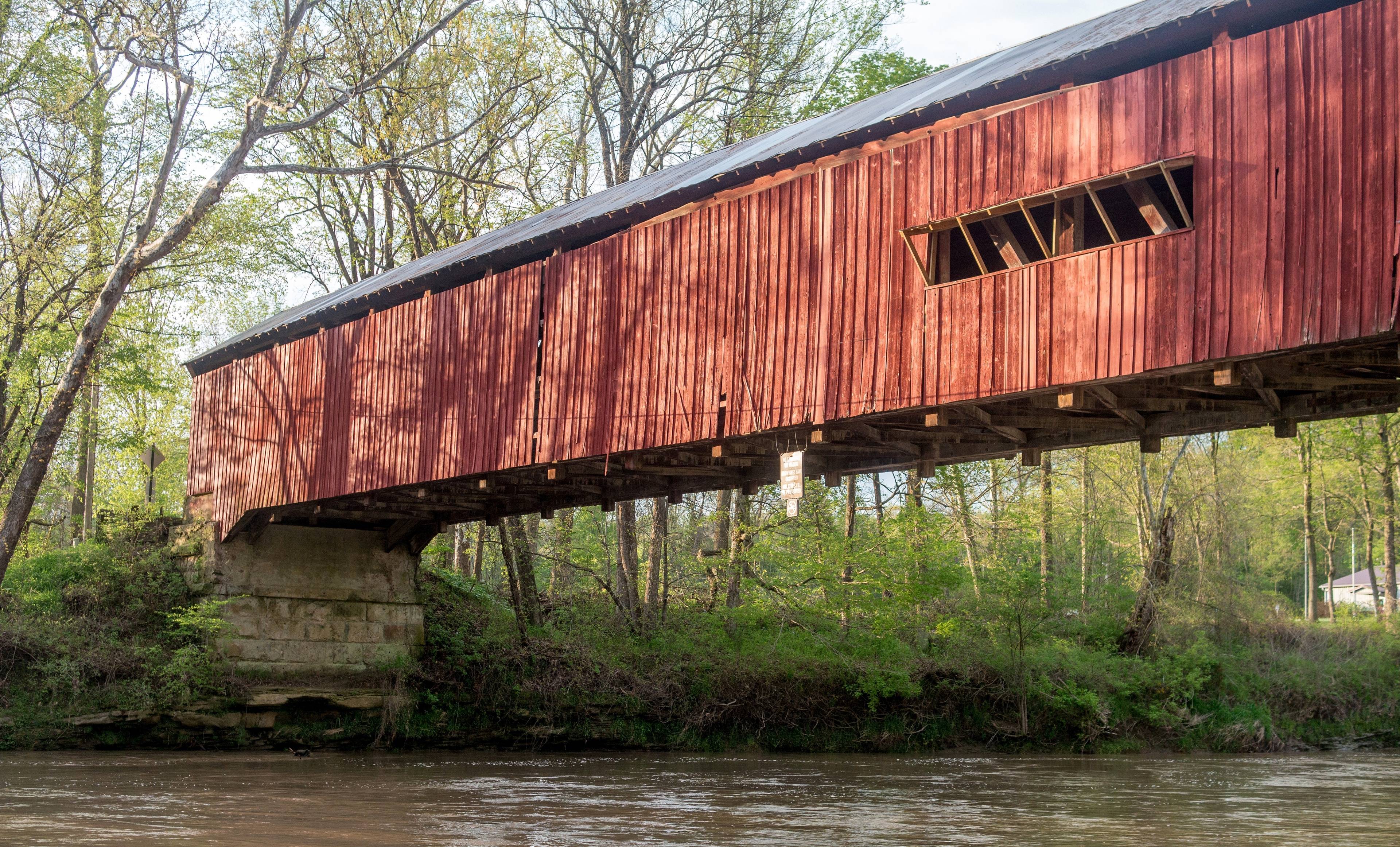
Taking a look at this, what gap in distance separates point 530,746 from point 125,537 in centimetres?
682

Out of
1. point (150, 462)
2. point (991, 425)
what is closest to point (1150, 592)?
point (991, 425)

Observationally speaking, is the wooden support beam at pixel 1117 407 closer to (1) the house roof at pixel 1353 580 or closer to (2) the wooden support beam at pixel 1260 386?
(2) the wooden support beam at pixel 1260 386

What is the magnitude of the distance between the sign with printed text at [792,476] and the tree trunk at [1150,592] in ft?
45.2

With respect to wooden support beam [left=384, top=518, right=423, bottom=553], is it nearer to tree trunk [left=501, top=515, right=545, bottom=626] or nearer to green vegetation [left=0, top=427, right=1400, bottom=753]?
green vegetation [left=0, top=427, right=1400, bottom=753]

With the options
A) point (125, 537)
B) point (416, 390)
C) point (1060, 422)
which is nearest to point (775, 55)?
point (416, 390)

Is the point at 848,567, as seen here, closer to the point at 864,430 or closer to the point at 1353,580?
the point at 864,430

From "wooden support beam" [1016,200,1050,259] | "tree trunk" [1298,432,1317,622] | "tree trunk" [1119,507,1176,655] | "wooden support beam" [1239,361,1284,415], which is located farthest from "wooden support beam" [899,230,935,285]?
"tree trunk" [1298,432,1317,622]

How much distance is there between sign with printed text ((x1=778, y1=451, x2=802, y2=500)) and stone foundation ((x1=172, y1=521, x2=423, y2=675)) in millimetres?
9548

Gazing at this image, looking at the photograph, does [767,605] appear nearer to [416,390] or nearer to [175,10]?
[416,390]

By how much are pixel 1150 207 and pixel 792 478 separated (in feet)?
11.6

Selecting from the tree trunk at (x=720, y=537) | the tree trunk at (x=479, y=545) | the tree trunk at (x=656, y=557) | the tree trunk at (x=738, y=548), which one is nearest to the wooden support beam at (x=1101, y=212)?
the tree trunk at (x=738, y=548)

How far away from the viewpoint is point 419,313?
14.6 meters

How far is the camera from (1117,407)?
895cm

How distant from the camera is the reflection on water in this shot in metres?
8.45
